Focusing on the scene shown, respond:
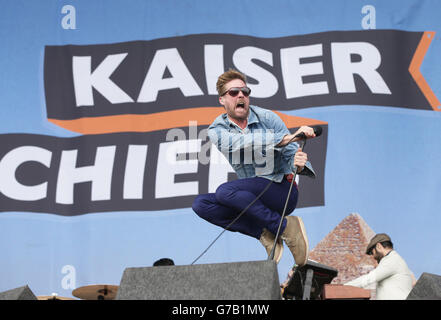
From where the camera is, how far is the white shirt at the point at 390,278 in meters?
3.84

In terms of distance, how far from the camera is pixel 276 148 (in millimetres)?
2570

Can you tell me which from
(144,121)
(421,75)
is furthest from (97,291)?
(421,75)

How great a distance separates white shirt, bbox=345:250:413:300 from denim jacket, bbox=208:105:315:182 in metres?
1.53

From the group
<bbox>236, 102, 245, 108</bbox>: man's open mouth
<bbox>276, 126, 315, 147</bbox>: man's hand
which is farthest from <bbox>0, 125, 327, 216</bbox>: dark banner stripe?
<bbox>276, 126, 315, 147</bbox>: man's hand

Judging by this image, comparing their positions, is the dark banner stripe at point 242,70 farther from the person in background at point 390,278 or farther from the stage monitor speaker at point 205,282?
the stage monitor speaker at point 205,282

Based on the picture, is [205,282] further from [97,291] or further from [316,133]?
[97,291]

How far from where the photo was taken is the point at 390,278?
3.90m

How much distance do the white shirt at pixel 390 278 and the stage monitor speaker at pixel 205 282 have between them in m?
2.44

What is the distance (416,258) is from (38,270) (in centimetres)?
318

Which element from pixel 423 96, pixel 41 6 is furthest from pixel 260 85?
pixel 41 6

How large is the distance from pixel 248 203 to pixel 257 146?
27 centimetres

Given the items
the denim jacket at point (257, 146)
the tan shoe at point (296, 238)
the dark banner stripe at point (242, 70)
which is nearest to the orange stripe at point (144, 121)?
the dark banner stripe at point (242, 70)
